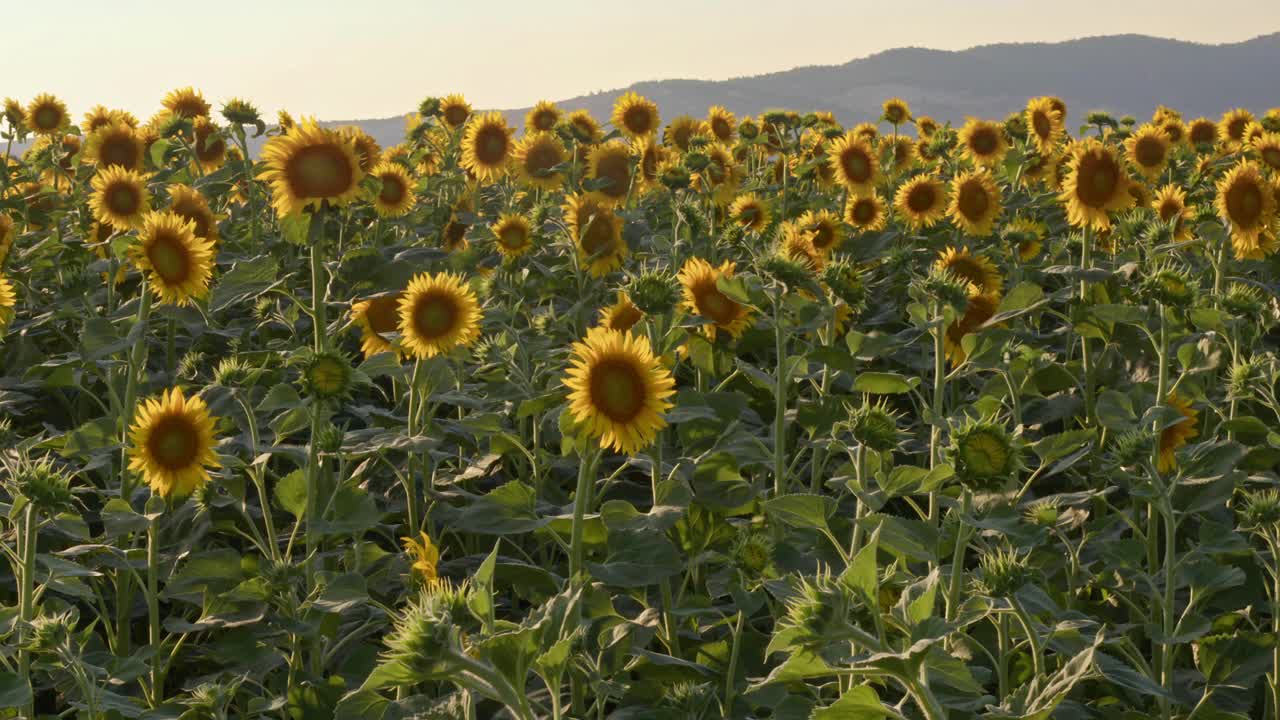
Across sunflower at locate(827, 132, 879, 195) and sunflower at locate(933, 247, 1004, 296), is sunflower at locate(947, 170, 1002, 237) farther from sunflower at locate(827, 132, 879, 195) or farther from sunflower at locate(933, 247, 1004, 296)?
sunflower at locate(933, 247, 1004, 296)

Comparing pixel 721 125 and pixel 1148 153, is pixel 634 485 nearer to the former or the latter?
pixel 1148 153

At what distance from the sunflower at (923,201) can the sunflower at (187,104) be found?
4922 mm

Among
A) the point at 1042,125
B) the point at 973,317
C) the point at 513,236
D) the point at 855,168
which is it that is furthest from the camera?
the point at 1042,125

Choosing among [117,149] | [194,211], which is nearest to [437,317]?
[194,211]

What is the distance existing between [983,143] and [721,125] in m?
2.25

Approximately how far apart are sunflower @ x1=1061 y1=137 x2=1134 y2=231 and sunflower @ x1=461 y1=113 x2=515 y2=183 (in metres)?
3.98

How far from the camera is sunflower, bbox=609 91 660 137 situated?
834 cm

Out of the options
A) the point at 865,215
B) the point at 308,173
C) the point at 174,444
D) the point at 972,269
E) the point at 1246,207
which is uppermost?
the point at 308,173

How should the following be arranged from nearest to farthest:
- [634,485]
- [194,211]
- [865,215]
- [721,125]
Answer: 1. [634,485]
2. [194,211]
3. [865,215]
4. [721,125]

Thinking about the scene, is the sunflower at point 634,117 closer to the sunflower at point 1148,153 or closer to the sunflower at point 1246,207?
the sunflower at point 1148,153

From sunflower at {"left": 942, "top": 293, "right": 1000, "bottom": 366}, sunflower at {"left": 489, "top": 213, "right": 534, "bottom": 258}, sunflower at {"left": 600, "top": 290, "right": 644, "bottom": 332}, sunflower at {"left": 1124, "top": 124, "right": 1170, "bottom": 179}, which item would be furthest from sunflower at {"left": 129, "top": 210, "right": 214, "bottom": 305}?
sunflower at {"left": 1124, "top": 124, "right": 1170, "bottom": 179}

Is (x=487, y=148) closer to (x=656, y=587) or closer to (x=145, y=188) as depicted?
(x=145, y=188)

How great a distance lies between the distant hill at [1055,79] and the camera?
3994 inches

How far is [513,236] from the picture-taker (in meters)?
5.25
